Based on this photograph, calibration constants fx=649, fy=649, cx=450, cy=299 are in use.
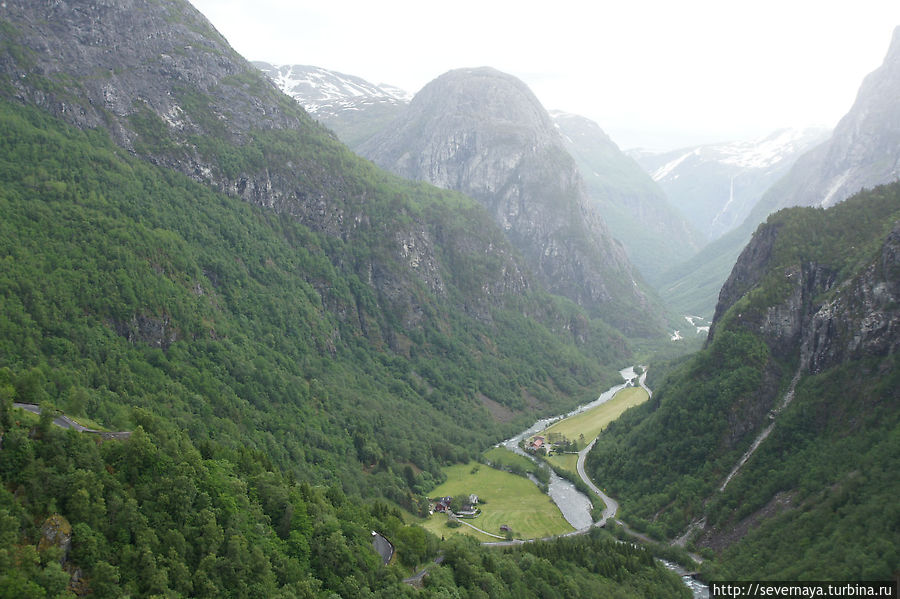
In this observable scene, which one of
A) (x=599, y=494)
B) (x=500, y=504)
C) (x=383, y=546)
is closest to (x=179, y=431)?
(x=383, y=546)

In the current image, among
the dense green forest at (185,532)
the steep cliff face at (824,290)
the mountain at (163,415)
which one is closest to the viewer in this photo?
the dense green forest at (185,532)

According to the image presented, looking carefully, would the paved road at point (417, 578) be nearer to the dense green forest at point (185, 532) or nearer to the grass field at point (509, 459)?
→ the dense green forest at point (185, 532)

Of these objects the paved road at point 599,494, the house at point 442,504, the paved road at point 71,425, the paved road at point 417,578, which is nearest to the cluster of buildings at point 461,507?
the house at point 442,504

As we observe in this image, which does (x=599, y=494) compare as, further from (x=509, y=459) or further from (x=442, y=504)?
(x=442, y=504)

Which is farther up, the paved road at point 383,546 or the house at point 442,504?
the paved road at point 383,546

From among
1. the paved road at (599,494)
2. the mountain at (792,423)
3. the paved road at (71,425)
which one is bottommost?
the paved road at (599,494)

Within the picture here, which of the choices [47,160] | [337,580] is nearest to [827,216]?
[337,580]

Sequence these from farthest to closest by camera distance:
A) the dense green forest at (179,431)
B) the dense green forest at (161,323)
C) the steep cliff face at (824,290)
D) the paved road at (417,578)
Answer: the dense green forest at (161,323)
the steep cliff face at (824,290)
the paved road at (417,578)
the dense green forest at (179,431)
